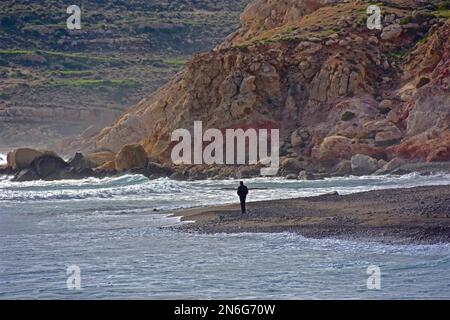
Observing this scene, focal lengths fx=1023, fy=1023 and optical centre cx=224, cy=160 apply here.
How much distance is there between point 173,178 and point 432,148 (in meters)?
14.0

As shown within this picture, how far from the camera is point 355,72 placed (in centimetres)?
5809

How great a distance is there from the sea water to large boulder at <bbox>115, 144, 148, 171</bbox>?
2104 centimetres

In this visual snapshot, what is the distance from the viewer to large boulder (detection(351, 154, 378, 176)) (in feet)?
167

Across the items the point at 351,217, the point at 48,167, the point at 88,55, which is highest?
the point at 88,55

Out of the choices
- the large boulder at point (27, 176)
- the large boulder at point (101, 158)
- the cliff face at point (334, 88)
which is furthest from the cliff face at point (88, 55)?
the large boulder at point (27, 176)

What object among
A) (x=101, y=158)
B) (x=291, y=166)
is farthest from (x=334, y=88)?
(x=101, y=158)

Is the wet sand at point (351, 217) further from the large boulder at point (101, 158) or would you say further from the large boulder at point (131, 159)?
the large boulder at point (101, 158)

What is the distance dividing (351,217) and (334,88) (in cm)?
3073

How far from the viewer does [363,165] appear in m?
51.1

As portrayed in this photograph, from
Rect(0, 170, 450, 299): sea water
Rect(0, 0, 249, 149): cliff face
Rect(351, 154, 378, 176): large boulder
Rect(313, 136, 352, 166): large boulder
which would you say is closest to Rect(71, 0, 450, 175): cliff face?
Rect(313, 136, 352, 166): large boulder

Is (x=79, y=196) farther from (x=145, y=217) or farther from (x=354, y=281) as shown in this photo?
(x=354, y=281)

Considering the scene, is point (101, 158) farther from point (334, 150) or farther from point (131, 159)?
point (334, 150)

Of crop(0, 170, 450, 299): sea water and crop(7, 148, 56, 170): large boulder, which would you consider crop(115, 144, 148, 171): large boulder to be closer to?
crop(7, 148, 56, 170): large boulder

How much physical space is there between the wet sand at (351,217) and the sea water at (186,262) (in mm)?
752
